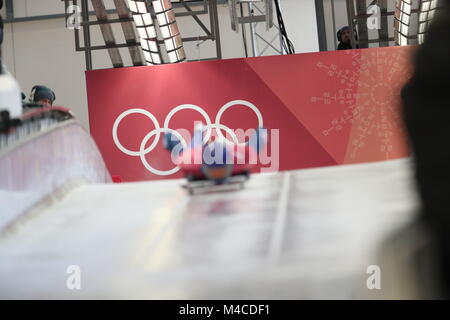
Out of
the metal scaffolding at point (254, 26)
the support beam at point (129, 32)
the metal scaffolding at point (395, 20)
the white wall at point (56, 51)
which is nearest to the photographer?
the metal scaffolding at point (395, 20)

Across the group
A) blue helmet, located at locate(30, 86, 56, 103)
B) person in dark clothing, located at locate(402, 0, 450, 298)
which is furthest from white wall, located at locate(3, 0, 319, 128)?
person in dark clothing, located at locate(402, 0, 450, 298)

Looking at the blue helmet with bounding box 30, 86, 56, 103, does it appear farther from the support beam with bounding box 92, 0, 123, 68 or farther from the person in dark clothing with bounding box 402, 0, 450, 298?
the person in dark clothing with bounding box 402, 0, 450, 298

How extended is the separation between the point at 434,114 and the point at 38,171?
930 mm

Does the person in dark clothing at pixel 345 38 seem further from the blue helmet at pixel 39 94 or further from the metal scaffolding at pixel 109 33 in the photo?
the blue helmet at pixel 39 94

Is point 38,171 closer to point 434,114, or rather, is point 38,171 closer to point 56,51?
point 56,51

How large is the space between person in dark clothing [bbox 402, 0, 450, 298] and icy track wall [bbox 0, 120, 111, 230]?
0.85 m

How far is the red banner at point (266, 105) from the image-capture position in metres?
1.99

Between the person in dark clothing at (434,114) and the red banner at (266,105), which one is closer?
the person in dark clothing at (434,114)

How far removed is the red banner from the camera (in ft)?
6.53

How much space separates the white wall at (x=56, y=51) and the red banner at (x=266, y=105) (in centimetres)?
7

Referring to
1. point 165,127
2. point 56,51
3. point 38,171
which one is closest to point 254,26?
point 56,51

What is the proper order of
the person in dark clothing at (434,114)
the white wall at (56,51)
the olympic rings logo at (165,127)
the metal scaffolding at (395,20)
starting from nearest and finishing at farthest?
the person in dark clothing at (434,114), the metal scaffolding at (395,20), the olympic rings logo at (165,127), the white wall at (56,51)

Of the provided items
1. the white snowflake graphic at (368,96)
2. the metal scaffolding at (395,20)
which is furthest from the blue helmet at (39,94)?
the metal scaffolding at (395,20)
